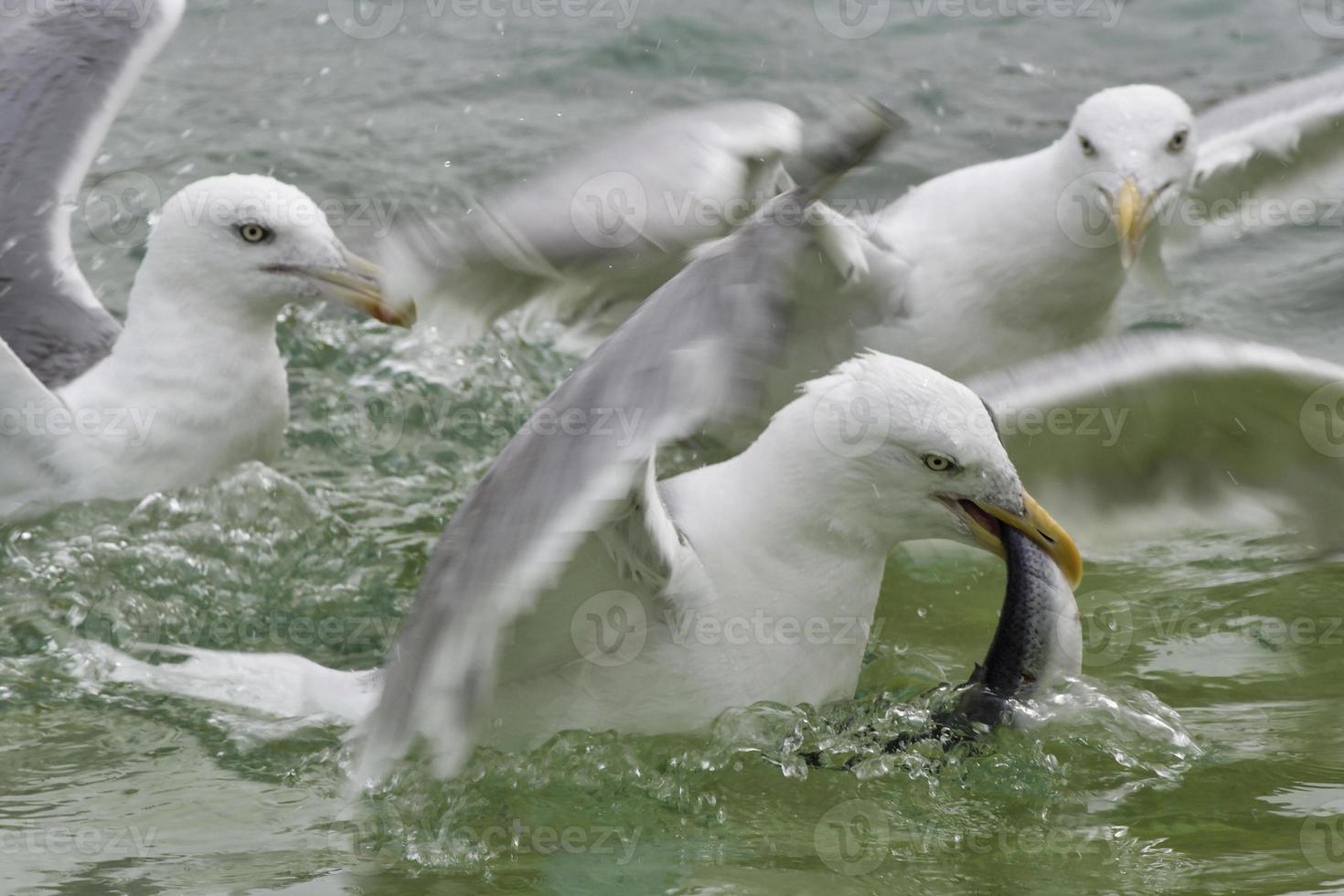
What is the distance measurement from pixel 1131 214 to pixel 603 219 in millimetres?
1417

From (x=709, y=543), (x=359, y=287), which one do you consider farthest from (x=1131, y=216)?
(x=359, y=287)

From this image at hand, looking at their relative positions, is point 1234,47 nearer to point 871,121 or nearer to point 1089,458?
point 1089,458

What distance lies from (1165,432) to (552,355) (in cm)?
223

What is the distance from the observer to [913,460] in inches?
142

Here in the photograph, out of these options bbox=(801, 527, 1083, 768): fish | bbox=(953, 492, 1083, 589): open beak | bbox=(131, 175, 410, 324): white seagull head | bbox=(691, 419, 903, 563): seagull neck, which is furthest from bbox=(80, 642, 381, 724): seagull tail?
bbox=(953, 492, 1083, 589): open beak

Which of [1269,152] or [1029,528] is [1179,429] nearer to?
[1029,528]

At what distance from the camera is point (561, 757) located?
3.68 meters

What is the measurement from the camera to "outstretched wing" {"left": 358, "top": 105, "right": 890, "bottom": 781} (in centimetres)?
297

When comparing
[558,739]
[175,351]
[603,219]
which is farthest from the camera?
[175,351]

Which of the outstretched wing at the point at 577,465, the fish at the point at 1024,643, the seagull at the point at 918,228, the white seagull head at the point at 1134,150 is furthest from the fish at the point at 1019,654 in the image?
the white seagull head at the point at 1134,150

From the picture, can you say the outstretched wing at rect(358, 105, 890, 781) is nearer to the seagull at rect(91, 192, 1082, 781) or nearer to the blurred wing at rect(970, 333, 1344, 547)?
the seagull at rect(91, 192, 1082, 781)

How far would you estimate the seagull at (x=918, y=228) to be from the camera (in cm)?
465

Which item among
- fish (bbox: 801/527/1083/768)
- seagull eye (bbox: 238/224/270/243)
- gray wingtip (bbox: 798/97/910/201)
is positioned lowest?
fish (bbox: 801/527/1083/768)

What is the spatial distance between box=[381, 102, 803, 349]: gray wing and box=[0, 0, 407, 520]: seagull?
18 centimetres
